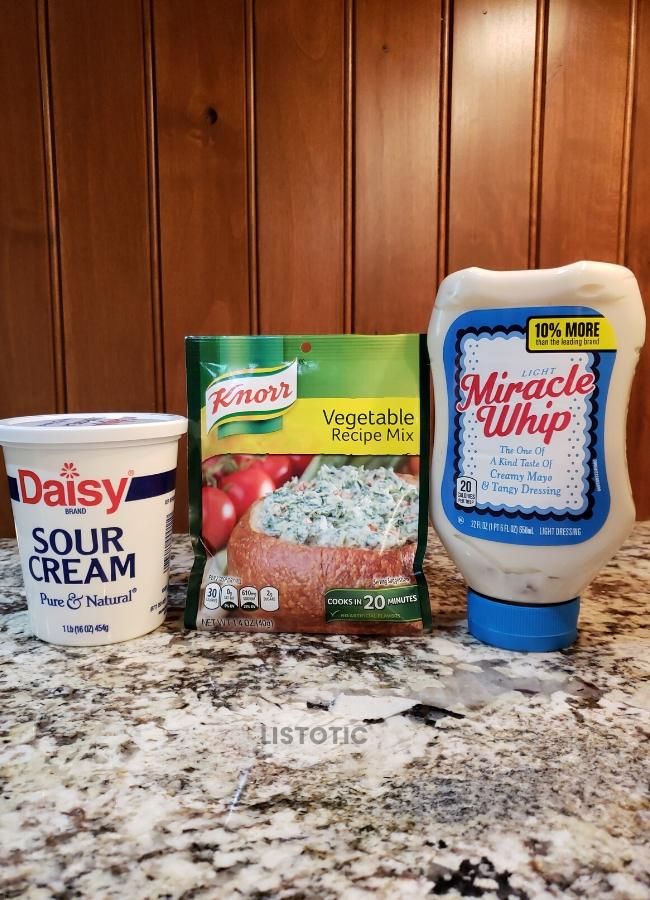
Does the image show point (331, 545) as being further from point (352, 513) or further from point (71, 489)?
point (71, 489)

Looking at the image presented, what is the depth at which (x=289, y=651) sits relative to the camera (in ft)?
1.97

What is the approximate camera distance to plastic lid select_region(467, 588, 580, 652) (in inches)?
23.0

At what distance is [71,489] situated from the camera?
58 centimetres

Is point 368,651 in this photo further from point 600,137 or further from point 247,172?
point 600,137

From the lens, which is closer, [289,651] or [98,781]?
[98,781]

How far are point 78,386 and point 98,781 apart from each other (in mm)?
675

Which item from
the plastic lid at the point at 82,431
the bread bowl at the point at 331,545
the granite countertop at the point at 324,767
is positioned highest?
the plastic lid at the point at 82,431

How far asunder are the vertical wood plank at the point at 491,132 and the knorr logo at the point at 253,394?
424 mm

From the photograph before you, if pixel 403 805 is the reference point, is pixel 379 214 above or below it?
above

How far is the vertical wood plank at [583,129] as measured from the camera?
35.7 inches

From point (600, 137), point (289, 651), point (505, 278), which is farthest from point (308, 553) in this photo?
point (600, 137)

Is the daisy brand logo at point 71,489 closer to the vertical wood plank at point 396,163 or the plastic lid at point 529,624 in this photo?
the plastic lid at point 529,624

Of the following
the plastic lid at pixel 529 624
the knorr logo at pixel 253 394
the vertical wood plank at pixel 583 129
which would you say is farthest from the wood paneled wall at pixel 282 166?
the plastic lid at pixel 529 624

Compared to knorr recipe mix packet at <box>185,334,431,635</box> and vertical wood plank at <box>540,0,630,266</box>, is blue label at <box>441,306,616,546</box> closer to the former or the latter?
knorr recipe mix packet at <box>185,334,431,635</box>
